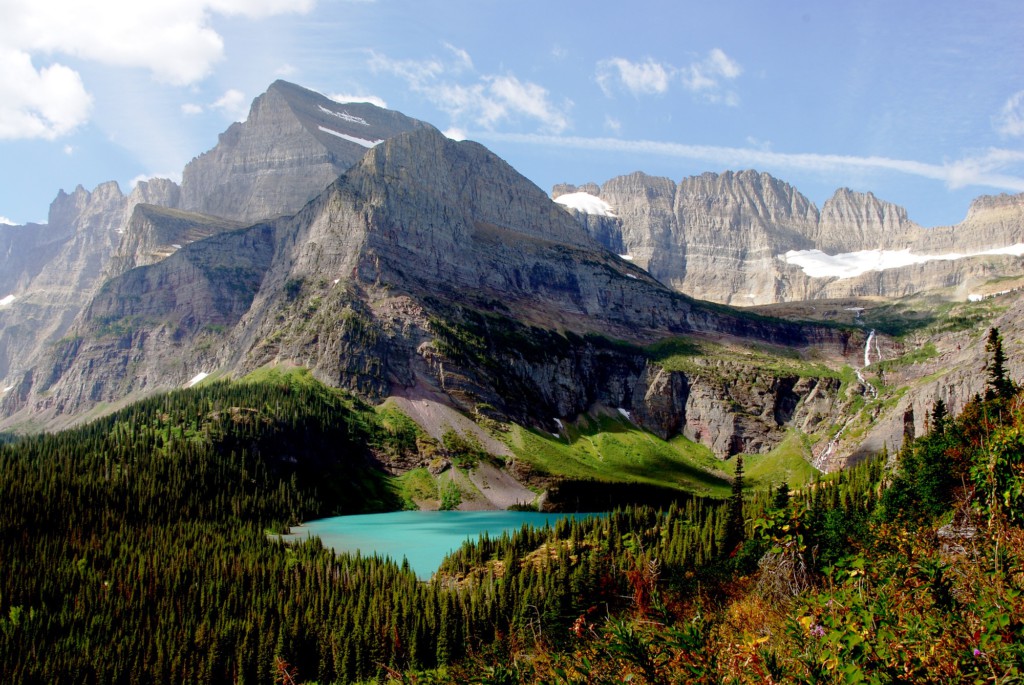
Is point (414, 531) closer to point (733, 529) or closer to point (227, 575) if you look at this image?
point (227, 575)

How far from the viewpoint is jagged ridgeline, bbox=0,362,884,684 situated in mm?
77688

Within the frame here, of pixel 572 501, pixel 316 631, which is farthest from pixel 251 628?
pixel 572 501

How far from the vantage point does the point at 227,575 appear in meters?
101

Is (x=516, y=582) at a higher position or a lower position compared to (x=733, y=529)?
lower

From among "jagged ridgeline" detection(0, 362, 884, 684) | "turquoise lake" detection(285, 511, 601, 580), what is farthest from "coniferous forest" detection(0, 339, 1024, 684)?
"turquoise lake" detection(285, 511, 601, 580)

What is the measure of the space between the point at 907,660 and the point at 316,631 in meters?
79.2

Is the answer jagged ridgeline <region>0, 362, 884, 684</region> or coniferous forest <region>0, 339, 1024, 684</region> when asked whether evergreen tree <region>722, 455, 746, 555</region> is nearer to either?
coniferous forest <region>0, 339, 1024, 684</region>

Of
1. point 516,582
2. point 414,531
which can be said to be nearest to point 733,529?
point 516,582

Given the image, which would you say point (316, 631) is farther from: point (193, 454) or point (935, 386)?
point (935, 386)

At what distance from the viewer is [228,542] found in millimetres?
119812

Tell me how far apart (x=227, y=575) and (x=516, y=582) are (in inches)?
1618

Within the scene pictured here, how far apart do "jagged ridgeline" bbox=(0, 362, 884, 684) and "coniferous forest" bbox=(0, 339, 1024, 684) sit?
1.15 ft

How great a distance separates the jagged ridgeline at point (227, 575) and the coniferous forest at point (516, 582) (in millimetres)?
352

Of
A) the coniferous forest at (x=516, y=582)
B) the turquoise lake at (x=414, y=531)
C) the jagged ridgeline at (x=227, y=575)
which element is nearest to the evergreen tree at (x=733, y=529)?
the coniferous forest at (x=516, y=582)
